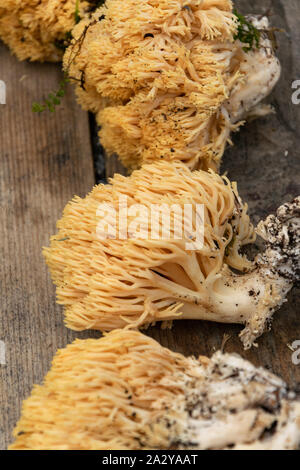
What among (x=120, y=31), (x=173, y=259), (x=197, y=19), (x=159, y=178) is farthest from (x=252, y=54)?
(x=173, y=259)

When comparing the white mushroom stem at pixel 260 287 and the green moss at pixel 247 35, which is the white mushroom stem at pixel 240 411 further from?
the green moss at pixel 247 35

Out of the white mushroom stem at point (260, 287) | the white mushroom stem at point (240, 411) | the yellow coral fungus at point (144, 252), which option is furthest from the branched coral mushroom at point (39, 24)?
the white mushroom stem at point (240, 411)

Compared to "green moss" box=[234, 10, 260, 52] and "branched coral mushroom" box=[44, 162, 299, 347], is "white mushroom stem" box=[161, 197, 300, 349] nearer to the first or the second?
"branched coral mushroom" box=[44, 162, 299, 347]

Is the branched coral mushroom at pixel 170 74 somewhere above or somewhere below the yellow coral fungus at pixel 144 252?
above

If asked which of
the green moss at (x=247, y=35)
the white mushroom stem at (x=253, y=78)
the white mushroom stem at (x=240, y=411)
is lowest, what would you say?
the white mushroom stem at (x=240, y=411)

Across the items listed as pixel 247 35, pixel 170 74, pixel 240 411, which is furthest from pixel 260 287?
pixel 247 35

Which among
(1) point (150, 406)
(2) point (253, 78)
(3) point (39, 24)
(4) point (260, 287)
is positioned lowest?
(1) point (150, 406)

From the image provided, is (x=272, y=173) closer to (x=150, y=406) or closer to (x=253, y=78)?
(x=253, y=78)
